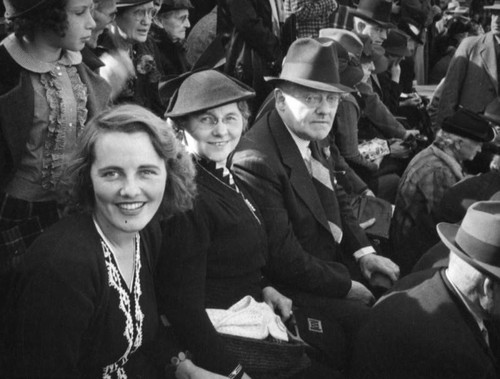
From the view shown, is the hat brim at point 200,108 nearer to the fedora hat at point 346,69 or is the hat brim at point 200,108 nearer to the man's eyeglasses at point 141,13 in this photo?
the man's eyeglasses at point 141,13

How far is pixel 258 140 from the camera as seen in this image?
156 inches

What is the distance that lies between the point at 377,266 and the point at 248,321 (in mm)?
1223

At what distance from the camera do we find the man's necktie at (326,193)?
409 centimetres

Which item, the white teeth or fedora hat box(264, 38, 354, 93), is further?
fedora hat box(264, 38, 354, 93)

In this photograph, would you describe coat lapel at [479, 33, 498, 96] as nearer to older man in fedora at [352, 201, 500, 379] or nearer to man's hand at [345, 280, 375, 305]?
man's hand at [345, 280, 375, 305]

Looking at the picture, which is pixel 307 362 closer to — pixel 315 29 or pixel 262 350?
pixel 262 350

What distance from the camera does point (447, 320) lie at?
8.93 feet

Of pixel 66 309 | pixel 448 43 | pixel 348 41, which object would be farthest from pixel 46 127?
pixel 448 43

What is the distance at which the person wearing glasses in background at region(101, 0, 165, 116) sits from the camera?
168 inches

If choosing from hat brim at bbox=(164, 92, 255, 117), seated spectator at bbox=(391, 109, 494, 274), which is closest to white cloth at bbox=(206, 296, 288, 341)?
hat brim at bbox=(164, 92, 255, 117)

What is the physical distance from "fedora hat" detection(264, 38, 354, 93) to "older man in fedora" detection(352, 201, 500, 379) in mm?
1336

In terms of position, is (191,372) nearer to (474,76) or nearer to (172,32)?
(172,32)

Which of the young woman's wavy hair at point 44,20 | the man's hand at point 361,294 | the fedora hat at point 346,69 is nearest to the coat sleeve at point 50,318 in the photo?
the young woman's wavy hair at point 44,20

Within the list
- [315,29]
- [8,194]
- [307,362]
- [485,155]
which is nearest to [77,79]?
[8,194]
